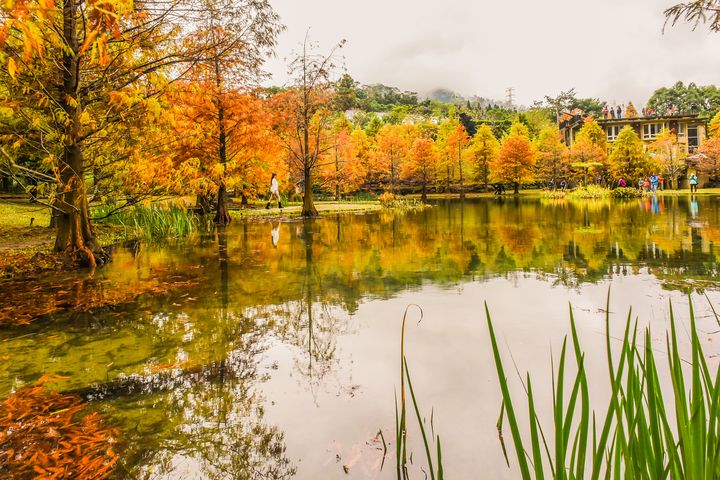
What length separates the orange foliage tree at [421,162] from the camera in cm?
4016

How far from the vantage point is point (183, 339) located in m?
4.19

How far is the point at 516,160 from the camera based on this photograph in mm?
39906

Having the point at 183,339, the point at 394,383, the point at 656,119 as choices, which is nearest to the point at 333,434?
the point at 394,383

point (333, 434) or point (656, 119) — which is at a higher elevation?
point (656, 119)

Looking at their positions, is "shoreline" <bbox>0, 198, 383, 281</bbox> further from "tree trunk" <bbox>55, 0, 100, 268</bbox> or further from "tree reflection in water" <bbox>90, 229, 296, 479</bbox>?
"tree reflection in water" <bbox>90, 229, 296, 479</bbox>

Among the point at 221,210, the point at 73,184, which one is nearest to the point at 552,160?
the point at 221,210

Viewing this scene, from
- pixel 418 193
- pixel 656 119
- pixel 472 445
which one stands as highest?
pixel 656 119

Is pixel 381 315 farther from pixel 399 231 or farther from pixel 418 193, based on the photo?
pixel 418 193

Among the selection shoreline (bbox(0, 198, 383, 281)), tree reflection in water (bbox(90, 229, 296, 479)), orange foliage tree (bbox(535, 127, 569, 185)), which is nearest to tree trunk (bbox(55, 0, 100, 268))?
shoreline (bbox(0, 198, 383, 281))

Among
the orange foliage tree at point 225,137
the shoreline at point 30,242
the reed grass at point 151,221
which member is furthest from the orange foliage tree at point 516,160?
the reed grass at point 151,221

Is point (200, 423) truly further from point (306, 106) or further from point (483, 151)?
point (483, 151)

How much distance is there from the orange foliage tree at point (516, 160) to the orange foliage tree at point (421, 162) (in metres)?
5.86

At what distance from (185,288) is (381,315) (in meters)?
3.07

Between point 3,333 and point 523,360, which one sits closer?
point 523,360
